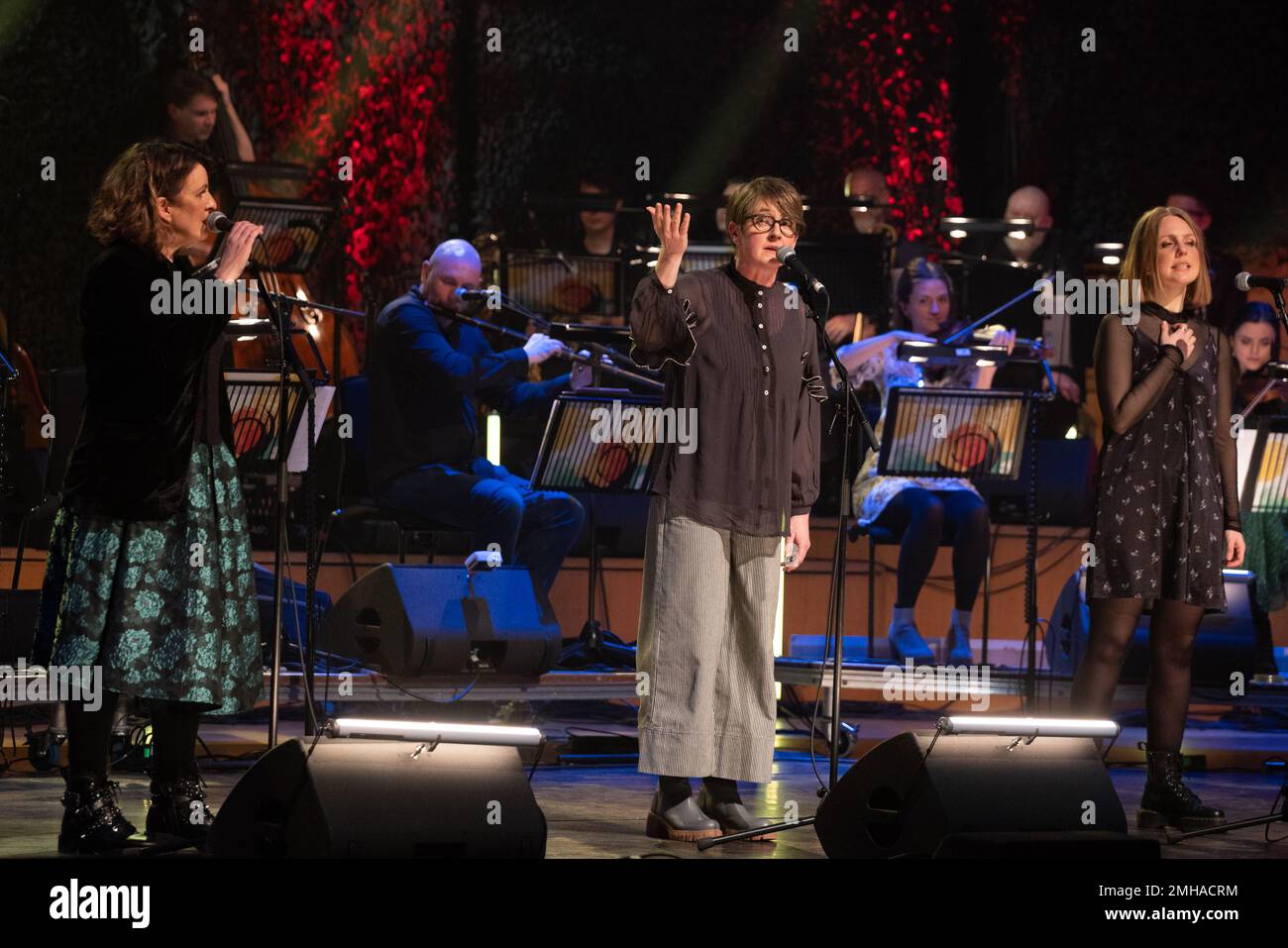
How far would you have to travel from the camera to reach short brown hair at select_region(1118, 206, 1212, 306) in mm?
4605

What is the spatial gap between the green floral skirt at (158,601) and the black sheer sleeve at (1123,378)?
2.30 meters

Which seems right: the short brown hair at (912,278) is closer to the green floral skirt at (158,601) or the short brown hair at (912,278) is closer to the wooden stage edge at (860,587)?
the wooden stage edge at (860,587)

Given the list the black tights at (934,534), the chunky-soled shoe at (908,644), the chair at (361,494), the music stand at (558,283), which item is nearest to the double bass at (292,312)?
the chair at (361,494)

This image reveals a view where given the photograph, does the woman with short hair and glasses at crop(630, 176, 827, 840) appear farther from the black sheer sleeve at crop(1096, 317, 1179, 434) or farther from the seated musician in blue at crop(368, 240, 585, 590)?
the seated musician in blue at crop(368, 240, 585, 590)

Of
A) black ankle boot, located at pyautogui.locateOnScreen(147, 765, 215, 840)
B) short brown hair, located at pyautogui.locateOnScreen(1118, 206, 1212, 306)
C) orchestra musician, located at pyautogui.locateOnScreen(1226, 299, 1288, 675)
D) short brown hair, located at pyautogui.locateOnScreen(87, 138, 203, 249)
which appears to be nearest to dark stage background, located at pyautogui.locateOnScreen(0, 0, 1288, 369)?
orchestra musician, located at pyautogui.locateOnScreen(1226, 299, 1288, 675)

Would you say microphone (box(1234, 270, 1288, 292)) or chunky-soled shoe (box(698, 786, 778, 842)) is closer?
chunky-soled shoe (box(698, 786, 778, 842))

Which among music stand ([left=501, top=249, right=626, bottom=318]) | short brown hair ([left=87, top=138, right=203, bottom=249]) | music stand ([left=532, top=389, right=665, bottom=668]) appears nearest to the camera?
short brown hair ([left=87, top=138, right=203, bottom=249])

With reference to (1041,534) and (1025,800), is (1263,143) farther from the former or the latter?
(1025,800)

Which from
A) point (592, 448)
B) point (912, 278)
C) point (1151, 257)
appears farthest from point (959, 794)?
point (912, 278)

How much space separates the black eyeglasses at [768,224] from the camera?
4.14 m

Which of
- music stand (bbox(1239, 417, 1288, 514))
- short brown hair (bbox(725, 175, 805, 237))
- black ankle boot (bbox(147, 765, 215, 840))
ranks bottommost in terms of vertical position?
black ankle boot (bbox(147, 765, 215, 840))

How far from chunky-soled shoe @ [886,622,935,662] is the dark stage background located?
12.2 ft

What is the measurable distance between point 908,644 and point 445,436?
199cm

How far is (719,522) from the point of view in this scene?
163 inches
